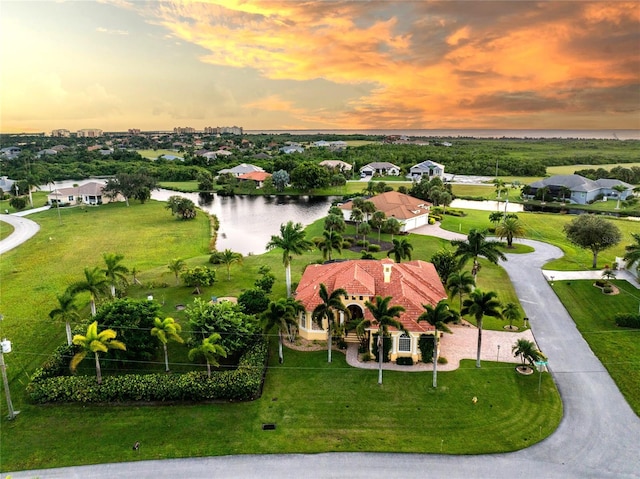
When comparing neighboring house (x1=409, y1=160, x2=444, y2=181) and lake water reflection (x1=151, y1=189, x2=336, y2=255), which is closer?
lake water reflection (x1=151, y1=189, x2=336, y2=255)

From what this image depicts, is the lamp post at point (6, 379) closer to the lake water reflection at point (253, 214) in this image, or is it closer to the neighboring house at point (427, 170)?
the lake water reflection at point (253, 214)

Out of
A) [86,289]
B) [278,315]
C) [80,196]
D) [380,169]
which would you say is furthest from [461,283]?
[380,169]

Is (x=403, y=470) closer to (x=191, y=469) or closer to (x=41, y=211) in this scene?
(x=191, y=469)

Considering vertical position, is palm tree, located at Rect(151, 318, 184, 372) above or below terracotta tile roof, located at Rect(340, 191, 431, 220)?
below

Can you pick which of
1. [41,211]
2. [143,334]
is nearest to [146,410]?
[143,334]

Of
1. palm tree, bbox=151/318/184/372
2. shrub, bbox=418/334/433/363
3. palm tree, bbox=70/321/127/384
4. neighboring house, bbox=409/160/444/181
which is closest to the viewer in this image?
palm tree, bbox=70/321/127/384

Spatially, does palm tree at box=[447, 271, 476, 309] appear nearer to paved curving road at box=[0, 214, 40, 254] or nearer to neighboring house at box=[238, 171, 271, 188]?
paved curving road at box=[0, 214, 40, 254]

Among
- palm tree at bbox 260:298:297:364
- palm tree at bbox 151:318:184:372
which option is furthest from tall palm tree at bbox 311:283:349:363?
palm tree at bbox 151:318:184:372
